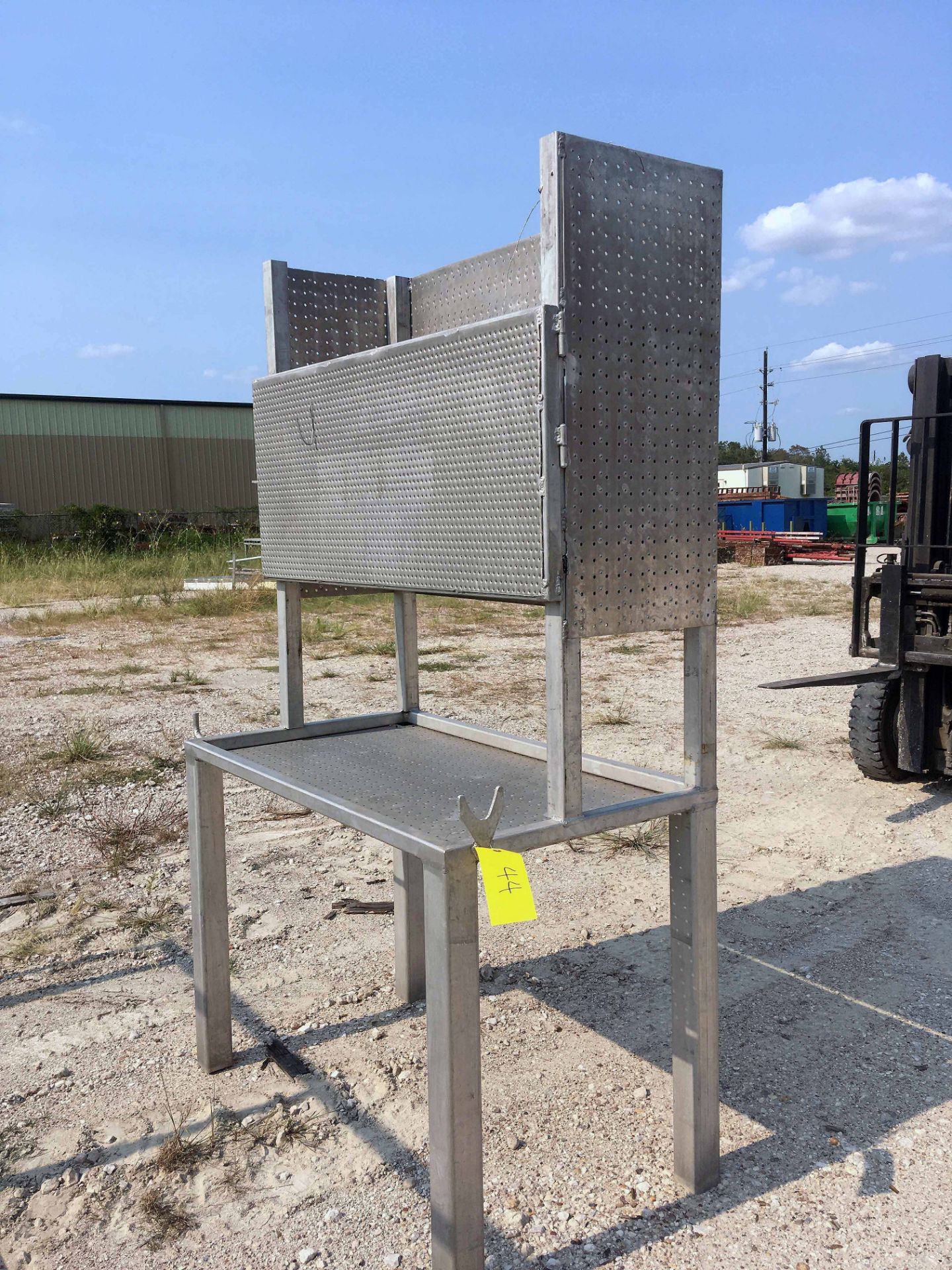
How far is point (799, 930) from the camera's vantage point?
368 centimetres

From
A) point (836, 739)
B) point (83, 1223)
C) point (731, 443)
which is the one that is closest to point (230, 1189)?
point (83, 1223)

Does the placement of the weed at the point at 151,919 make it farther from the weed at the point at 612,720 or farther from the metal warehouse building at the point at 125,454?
the metal warehouse building at the point at 125,454

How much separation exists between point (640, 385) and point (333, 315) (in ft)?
4.69

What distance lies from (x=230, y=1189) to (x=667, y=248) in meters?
2.25

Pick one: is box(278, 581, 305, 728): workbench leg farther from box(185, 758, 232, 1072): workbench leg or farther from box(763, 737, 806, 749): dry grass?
box(763, 737, 806, 749): dry grass

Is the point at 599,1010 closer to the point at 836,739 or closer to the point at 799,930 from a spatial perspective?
the point at 799,930

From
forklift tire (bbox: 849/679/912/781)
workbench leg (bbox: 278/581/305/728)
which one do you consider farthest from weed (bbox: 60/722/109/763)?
forklift tire (bbox: 849/679/912/781)

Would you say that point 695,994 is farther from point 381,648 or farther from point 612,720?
point 381,648

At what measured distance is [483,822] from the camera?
1.86m

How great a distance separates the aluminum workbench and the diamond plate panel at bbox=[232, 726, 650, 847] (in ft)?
0.03

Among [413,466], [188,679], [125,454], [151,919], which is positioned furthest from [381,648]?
[125,454]

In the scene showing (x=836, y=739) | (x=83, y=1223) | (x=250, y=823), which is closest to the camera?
(x=83, y=1223)

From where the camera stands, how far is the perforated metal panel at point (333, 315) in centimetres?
301

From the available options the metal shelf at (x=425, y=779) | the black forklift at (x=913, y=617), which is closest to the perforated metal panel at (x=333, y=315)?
the metal shelf at (x=425, y=779)
